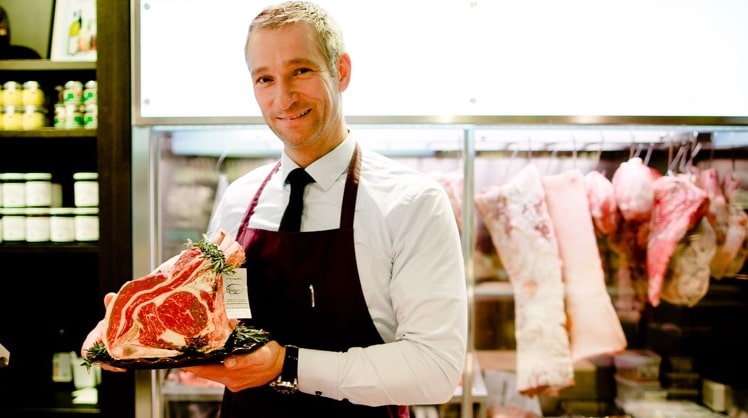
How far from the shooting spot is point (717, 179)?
2.15 metres

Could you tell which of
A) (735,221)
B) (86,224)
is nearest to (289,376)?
(86,224)

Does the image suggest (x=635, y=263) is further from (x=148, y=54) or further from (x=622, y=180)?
(x=148, y=54)

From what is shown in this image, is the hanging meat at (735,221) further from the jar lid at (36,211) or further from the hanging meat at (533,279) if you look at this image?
the jar lid at (36,211)

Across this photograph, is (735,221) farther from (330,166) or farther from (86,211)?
(86,211)

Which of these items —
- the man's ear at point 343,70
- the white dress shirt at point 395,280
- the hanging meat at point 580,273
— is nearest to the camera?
the white dress shirt at point 395,280

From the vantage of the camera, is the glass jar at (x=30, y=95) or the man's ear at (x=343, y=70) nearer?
the man's ear at (x=343, y=70)

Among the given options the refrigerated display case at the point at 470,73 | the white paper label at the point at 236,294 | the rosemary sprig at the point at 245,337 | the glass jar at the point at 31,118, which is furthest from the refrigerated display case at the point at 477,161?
the rosemary sprig at the point at 245,337

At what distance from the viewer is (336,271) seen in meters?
1.37

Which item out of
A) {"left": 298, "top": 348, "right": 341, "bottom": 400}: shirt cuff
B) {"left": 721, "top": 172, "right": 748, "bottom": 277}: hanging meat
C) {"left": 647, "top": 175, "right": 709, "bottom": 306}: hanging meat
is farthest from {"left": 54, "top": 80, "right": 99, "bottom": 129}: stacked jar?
{"left": 721, "top": 172, "right": 748, "bottom": 277}: hanging meat

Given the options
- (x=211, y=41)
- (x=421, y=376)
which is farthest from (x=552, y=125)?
(x=211, y=41)

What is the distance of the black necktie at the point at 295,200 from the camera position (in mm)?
1469

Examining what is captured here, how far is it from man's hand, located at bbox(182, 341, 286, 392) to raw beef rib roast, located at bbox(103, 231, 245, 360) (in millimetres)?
62

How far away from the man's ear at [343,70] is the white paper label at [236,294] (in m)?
0.59

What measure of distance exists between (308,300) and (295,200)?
0.30 meters
